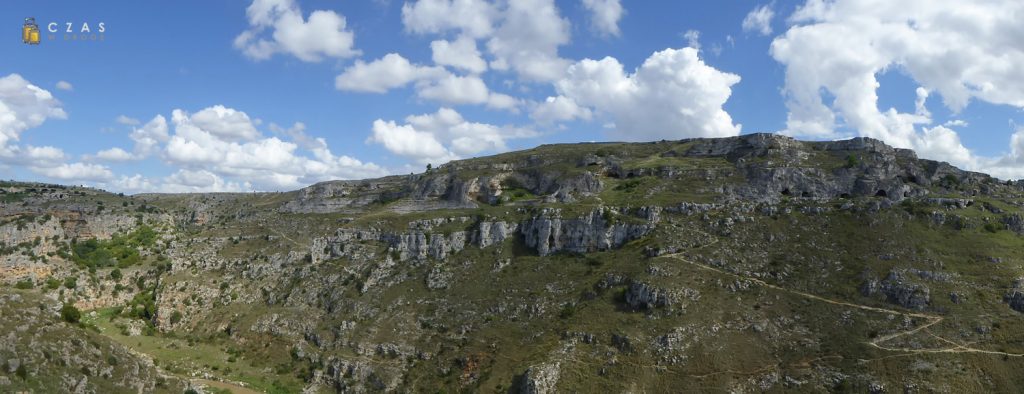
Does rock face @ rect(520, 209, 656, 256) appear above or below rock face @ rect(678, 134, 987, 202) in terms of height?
below

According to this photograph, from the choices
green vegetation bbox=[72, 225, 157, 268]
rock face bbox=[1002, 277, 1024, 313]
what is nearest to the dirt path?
green vegetation bbox=[72, 225, 157, 268]

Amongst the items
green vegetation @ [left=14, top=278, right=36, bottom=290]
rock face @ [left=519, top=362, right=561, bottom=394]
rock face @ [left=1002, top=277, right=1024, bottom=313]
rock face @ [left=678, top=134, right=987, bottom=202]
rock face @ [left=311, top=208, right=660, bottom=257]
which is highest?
rock face @ [left=678, top=134, right=987, bottom=202]

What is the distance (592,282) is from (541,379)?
24.3 m

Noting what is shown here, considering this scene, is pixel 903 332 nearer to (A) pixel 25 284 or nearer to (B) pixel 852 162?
(B) pixel 852 162

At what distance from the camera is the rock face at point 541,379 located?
7688 centimetres

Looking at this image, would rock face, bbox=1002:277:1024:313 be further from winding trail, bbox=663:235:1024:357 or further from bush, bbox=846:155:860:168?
bush, bbox=846:155:860:168

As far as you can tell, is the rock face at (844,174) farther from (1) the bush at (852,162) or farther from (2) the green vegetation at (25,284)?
(2) the green vegetation at (25,284)

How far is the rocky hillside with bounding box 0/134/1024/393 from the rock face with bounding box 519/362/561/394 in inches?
10.9

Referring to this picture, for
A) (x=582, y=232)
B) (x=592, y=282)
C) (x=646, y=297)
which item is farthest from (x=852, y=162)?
(x=592, y=282)

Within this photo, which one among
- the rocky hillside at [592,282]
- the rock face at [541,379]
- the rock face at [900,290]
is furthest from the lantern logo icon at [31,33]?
the rock face at [900,290]

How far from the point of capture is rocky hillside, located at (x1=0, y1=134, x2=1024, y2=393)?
77625mm

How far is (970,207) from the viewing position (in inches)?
4158

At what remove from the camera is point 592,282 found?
9806cm

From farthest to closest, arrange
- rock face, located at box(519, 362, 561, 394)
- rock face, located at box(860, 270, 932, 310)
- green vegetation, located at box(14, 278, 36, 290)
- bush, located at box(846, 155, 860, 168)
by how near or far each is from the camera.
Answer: bush, located at box(846, 155, 860, 168) → green vegetation, located at box(14, 278, 36, 290) → rock face, located at box(860, 270, 932, 310) → rock face, located at box(519, 362, 561, 394)
